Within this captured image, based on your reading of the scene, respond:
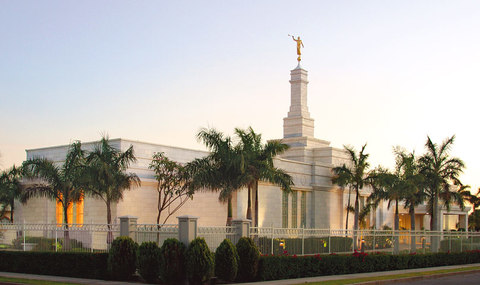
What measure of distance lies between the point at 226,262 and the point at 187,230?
1.52 m

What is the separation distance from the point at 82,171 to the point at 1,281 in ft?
34.8

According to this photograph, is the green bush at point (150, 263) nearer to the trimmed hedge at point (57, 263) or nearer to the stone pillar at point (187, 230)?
the stone pillar at point (187, 230)

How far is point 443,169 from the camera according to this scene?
3869 cm

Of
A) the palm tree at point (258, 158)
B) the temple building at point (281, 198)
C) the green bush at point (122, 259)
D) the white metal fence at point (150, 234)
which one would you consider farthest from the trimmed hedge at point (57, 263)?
the palm tree at point (258, 158)

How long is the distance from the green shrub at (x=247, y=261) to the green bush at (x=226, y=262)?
0.49 meters

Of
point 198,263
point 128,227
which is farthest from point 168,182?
point 198,263

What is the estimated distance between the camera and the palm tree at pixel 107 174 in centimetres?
2770

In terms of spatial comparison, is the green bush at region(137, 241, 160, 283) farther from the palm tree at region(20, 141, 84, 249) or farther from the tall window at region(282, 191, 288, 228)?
the tall window at region(282, 191, 288, 228)

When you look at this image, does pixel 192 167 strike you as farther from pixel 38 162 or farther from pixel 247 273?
pixel 247 273

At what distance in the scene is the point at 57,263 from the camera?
20.1 m

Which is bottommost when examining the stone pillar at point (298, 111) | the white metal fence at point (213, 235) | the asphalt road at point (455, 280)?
the asphalt road at point (455, 280)

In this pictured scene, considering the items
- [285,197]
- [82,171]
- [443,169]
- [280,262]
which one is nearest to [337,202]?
[285,197]

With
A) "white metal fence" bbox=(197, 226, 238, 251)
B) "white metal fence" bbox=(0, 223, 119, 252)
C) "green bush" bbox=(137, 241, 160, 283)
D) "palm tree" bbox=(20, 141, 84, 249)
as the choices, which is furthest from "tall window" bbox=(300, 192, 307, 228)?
"green bush" bbox=(137, 241, 160, 283)

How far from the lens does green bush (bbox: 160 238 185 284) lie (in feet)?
56.9
